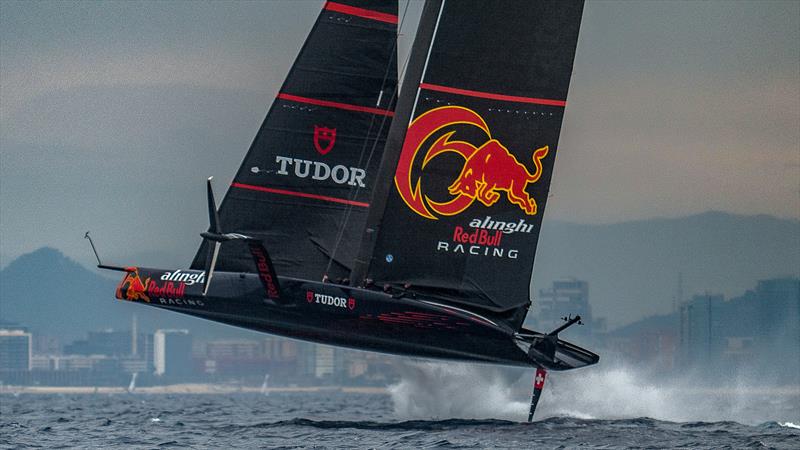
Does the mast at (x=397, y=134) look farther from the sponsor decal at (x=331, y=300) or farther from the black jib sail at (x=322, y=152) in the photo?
the black jib sail at (x=322, y=152)

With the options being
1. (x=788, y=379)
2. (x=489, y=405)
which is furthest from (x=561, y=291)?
(x=489, y=405)

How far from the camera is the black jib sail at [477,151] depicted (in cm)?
2648

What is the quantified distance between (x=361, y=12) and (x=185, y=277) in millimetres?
5695

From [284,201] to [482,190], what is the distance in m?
3.73

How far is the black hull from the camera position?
26.6 meters

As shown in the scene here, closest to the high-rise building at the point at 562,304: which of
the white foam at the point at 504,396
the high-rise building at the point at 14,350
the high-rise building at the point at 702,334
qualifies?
the high-rise building at the point at 702,334

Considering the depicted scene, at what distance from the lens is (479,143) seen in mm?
26578

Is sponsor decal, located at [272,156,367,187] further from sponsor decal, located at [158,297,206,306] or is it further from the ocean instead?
the ocean

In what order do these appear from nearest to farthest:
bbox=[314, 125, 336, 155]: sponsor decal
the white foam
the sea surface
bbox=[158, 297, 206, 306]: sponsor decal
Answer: the sea surface
bbox=[158, 297, 206, 306]: sponsor decal
bbox=[314, 125, 336, 155]: sponsor decal
the white foam

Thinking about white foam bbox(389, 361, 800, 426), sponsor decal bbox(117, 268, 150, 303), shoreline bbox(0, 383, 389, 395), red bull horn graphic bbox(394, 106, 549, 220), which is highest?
red bull horn graphic bbox(394, 106, 549, 220)

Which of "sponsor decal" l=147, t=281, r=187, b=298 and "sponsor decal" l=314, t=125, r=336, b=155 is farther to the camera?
"sponsor decal" l=314, t=125, r=336, b=155

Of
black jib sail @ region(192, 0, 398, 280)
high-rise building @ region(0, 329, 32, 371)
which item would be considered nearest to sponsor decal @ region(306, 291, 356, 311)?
black jib sail @ region(192, 0, 398, 280)

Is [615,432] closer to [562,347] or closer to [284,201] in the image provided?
[562,347]

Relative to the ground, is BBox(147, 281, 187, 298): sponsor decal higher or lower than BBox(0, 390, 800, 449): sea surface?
higher
